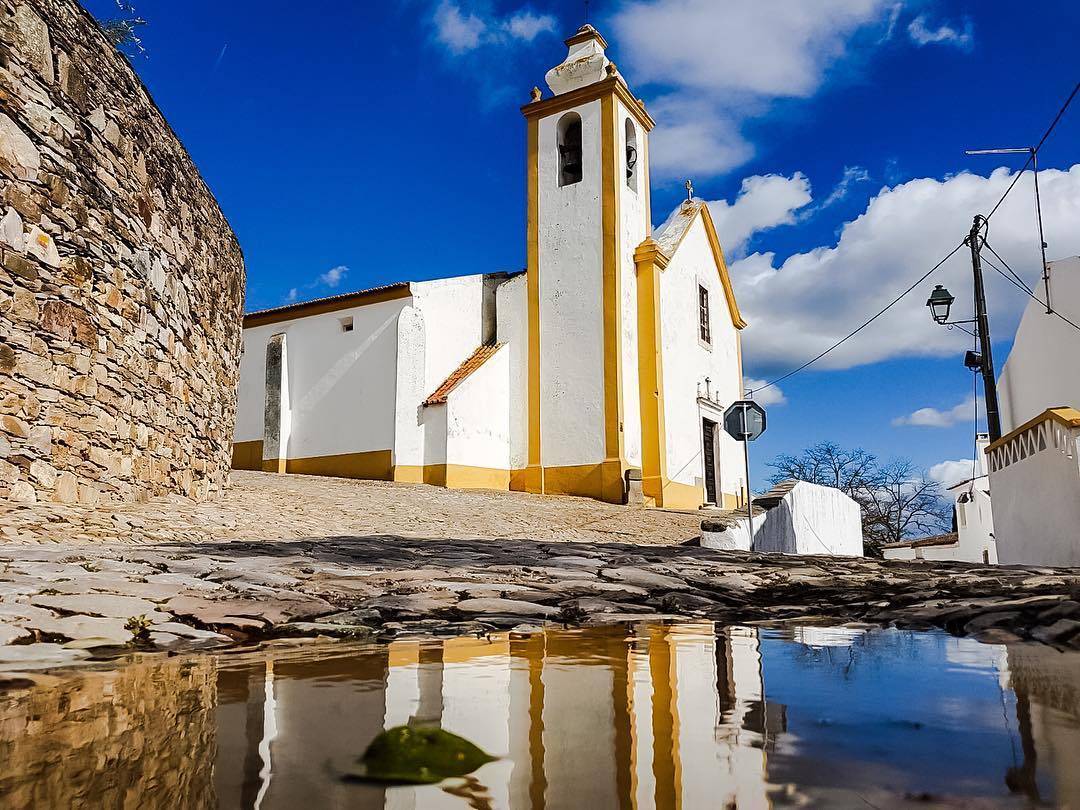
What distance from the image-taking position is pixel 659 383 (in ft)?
59.4

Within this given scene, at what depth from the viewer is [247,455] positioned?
1981cm

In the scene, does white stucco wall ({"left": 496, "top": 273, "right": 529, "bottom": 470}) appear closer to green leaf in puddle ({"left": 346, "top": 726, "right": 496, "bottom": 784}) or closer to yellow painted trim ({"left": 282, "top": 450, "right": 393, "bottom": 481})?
yellow painted trim ({"left": 282, "top": 450, "right": 393, "bottom": 481})

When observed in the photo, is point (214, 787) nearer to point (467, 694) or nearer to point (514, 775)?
point (514, 775)

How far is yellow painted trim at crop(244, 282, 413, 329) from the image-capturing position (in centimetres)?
1836

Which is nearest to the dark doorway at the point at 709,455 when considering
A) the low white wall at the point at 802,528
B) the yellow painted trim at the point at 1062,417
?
the low white wall at the point at 802,528

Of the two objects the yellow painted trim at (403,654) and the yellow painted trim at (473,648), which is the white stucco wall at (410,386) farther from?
the yellow painted trim at (403,654)

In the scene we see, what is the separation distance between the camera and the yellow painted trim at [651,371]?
17.6 meters

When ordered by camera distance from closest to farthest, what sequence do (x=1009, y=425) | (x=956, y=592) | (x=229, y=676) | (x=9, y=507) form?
(x=229, y=676), (x=956, y=592), (x=9, y=507), (x=1009, y=425)

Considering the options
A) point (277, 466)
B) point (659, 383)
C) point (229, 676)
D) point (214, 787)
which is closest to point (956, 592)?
point (229, 676)

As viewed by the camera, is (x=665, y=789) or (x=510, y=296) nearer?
(x=665, y=789)

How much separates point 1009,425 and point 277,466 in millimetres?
15640

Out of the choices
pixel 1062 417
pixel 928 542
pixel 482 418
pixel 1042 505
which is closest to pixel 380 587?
pixel 1062 417

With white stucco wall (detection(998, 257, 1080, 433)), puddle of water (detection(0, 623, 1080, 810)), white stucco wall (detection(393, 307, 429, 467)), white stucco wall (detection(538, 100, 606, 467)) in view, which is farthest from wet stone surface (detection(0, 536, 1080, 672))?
white stucco wall (detection(538, 100, 606, 467))

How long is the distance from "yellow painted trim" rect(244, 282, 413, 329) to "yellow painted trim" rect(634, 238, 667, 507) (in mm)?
5389
